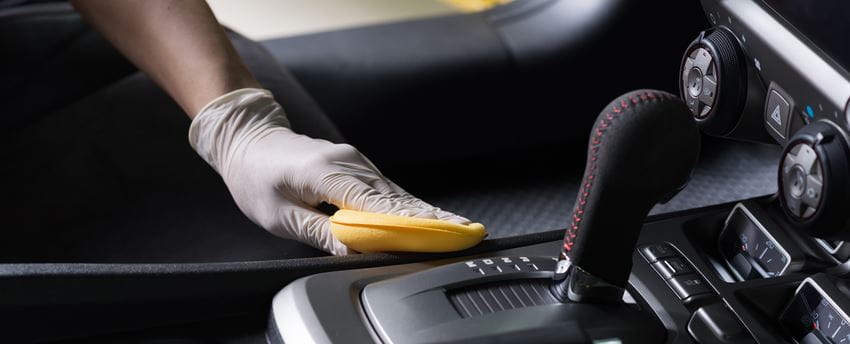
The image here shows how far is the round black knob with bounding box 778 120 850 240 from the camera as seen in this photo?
27.9 inches

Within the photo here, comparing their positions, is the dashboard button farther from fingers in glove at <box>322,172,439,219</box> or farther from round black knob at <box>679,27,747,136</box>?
fingers in glove at <box>322,172,439,219</box>

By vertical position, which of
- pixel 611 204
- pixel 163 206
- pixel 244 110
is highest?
pixel 611 204

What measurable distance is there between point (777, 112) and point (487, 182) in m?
0.75

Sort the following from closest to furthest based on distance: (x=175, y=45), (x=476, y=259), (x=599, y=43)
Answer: (x=476, y=259) < (x=175, y=45) < (x=599, y=43)

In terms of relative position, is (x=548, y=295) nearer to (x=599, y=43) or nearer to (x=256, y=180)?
(x=256, y=180)

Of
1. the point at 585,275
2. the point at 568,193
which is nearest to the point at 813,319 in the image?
the point at 585,275

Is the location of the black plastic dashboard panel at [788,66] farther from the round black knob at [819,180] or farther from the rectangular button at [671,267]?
the rectangular button at [671,267]

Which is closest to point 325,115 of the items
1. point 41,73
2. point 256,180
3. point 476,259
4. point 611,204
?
point 256,180

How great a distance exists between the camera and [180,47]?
48.6 inches

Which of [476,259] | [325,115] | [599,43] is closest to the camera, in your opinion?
[476,259]

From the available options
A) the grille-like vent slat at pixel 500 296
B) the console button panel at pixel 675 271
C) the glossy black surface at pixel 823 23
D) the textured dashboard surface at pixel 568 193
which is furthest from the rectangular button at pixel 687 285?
the textured dashboard surface at pixel 568 193

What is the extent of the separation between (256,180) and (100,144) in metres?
0.26

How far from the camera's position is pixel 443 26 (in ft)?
5.06

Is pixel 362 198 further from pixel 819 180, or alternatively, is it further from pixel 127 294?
pixel 819 180
